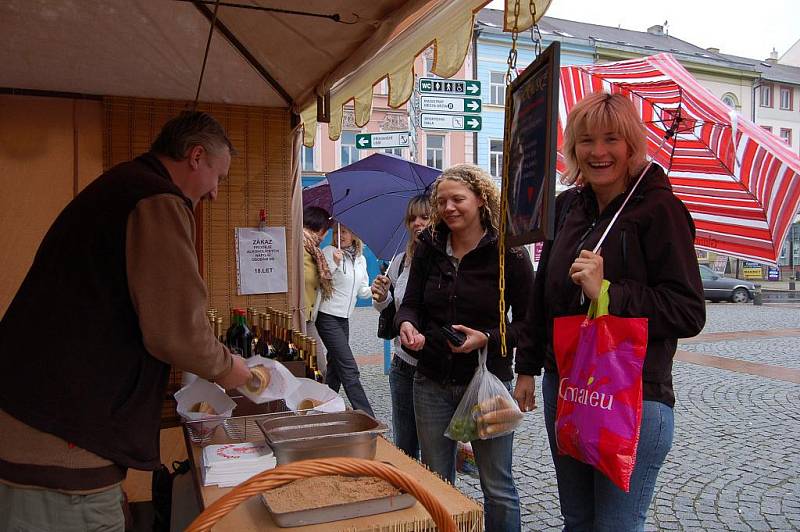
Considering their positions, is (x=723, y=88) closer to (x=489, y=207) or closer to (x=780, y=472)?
(x=780, y=472)

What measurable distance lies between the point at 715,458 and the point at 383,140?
452 centimetres

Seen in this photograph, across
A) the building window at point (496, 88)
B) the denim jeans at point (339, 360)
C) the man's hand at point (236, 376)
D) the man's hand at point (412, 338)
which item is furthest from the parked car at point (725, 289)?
the man's hand at point (236, 376)

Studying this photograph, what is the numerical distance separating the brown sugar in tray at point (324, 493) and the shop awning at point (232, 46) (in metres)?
1.72

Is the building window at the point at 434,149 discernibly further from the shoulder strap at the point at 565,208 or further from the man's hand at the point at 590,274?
the man's hand at the point at 590,274

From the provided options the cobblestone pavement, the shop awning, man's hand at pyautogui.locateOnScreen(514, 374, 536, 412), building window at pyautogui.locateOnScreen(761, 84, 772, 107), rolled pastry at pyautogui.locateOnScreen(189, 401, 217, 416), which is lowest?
the cobblestone pavement

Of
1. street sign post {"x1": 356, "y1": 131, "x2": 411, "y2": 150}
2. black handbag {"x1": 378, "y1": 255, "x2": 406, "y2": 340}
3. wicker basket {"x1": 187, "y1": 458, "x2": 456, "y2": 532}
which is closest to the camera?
wicker basket {"x1": 187, "y1": 458, "x2": 456, "y2": 532}

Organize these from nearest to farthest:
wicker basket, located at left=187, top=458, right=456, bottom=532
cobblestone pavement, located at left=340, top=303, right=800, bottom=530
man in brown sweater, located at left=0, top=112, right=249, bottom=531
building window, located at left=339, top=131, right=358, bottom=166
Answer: wicker basket, located at left=187, top=458, right=456, bottom=532
man in brown sweater, located at left=0, top=112, right=249, bottom=531
cobblestone pavement, located at left=340, top=303, right=800, bottom=530
building window, located at left=339, top=131, right=358, bottom=166

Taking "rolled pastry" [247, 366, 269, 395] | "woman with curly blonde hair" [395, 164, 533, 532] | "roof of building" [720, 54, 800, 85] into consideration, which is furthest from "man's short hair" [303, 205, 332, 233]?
"roof of building" [720, 54, 800, 85]

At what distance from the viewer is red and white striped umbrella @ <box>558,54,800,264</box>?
229cm

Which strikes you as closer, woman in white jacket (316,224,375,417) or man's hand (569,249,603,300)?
man's hand (569,249,603,300)

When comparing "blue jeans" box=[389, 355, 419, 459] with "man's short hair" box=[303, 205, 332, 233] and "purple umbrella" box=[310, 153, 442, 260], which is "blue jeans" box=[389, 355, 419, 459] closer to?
"purple umbrella" box=[310, 153, 442, 260]

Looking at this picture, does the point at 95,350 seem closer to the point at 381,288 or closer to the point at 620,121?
the point at 620,121

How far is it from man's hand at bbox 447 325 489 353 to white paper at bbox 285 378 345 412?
1.67 ft

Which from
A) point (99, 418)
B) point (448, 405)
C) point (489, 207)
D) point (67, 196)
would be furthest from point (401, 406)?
point (67, 196)
